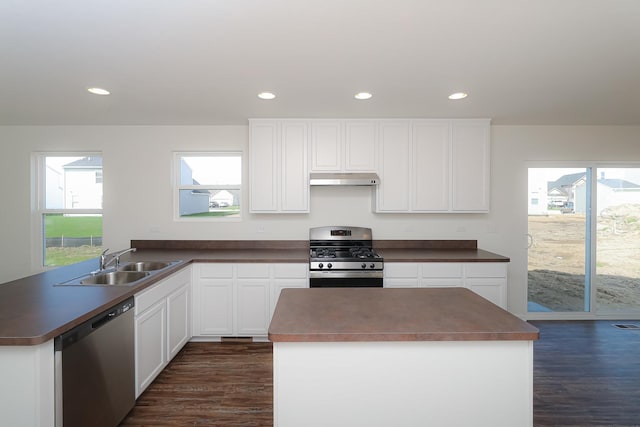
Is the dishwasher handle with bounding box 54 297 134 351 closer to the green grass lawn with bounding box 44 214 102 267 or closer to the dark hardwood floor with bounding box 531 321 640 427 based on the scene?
the green grass lawn with bounding box 44 214 102 267

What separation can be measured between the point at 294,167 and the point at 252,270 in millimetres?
1221

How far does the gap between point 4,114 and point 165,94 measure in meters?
2.12

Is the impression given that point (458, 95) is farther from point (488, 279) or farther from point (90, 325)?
point (90, 325)

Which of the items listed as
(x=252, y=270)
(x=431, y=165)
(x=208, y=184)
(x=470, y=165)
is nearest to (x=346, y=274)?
(x=252, y=270)

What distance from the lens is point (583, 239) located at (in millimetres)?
4035

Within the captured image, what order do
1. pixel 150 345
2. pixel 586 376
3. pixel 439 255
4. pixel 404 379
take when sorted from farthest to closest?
pixel 439 255
pixel 586 376
pixel 150 345
pixel 404 379

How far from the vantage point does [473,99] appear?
2.95 metres

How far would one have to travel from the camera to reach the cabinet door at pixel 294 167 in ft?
11.8

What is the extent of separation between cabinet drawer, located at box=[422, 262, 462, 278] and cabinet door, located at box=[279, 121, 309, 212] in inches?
56.3

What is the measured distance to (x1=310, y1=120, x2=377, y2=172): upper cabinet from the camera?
3611 millimetres

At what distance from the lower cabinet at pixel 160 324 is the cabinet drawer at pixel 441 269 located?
2.40 metres

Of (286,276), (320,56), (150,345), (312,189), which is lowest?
(150,345)

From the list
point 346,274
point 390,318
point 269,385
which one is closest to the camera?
point 390,318

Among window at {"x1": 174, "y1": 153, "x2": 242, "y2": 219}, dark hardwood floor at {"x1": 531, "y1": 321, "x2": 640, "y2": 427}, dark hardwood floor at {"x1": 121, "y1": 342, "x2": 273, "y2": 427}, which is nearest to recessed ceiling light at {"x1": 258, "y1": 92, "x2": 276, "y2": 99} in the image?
window at {"x1": 174, "y1": 153, "x2": 242, "y2": 219}
